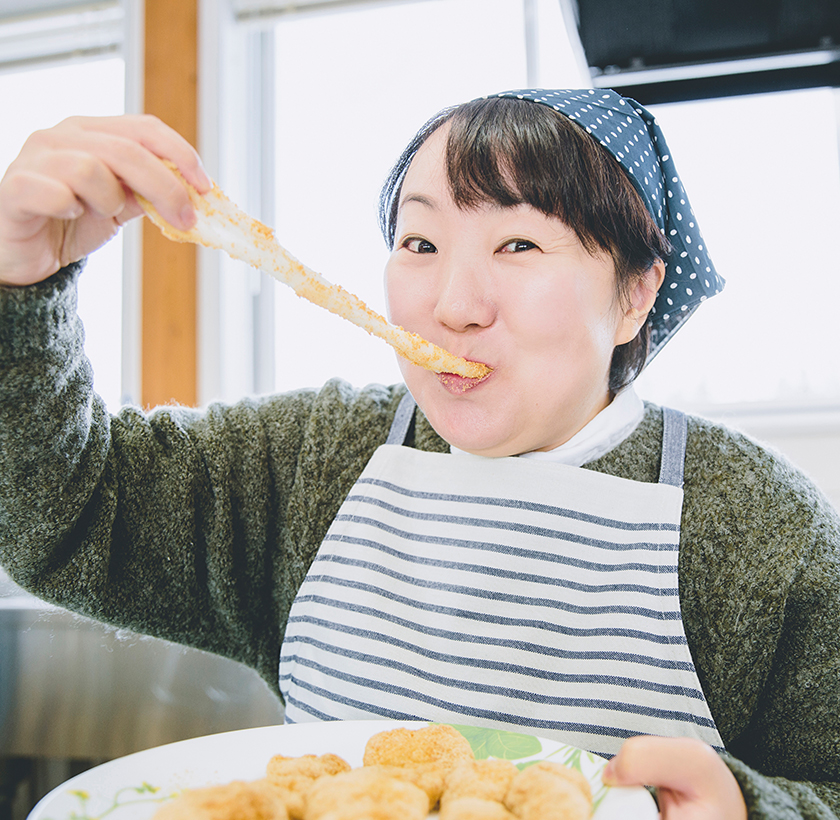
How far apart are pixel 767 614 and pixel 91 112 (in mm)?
2864

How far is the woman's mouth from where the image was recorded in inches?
33.6

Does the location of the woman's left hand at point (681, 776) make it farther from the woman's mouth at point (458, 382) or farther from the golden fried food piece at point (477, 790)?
the woman's mouth at point (458, 382)

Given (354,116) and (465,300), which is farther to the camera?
(354,116)

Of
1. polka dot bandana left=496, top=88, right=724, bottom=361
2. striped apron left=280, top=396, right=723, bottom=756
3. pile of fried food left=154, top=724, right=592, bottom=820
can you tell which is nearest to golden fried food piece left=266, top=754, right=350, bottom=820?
pile of fried food left=154, top=724, right=592, bottom=820

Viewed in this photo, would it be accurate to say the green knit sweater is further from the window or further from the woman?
the window

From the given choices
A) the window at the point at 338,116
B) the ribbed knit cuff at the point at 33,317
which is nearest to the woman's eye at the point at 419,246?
the ribbed knit cuff at the point at 33,317

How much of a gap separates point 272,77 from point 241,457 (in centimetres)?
227

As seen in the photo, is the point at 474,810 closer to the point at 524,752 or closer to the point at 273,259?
the point at 524,752

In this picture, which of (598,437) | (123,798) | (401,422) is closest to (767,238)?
(598,437)

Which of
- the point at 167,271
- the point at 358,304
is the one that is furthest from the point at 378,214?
the point at 167,271

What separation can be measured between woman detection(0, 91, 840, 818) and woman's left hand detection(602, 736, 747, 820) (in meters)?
0.18

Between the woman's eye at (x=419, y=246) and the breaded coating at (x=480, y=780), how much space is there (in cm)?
55

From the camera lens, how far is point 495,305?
831mm

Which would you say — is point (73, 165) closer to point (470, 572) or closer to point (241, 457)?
point (241, 457)
